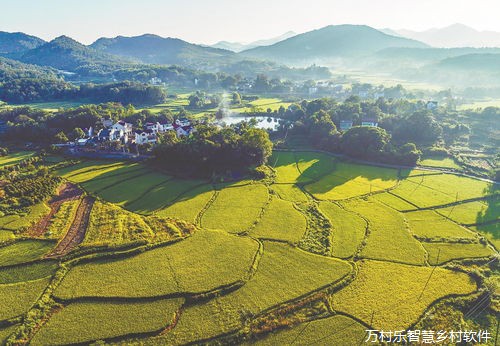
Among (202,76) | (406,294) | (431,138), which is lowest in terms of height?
(406,294)

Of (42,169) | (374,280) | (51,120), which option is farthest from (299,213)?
(51,120)

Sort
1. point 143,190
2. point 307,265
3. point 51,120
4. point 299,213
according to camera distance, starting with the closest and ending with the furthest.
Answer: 1. point 307,265
2. point 299,213
3. point 143,190
4. point 51,120

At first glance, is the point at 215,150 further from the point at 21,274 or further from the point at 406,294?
the point at 406,294

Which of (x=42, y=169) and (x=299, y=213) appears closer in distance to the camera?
(x=299, y=213)

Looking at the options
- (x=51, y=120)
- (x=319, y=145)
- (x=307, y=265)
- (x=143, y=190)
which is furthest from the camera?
(x=51, y=120)

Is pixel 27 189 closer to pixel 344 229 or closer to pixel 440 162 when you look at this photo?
pixel 344 229

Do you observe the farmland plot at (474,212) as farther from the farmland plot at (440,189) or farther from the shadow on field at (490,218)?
the farmland plot at (440,189)

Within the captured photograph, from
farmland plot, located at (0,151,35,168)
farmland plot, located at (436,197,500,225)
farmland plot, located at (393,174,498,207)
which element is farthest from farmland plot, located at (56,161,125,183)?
farmland plot, located at (436,197,500,225)

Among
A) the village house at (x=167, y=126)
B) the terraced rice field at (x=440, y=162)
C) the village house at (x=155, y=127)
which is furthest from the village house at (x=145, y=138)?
the terraced rice field at (x=440, y=162)
